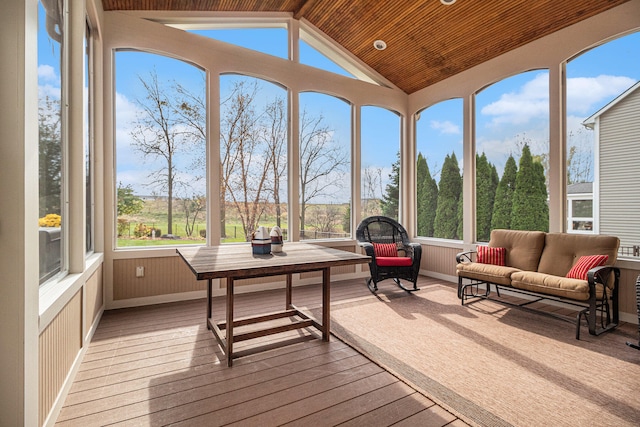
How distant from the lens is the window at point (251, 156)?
458cm

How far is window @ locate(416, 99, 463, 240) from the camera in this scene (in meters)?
5.41

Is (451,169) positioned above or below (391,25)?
below

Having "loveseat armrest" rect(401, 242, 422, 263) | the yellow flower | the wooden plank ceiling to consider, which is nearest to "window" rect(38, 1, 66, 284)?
the yellow flower

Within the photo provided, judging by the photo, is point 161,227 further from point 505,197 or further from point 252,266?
point 505,197

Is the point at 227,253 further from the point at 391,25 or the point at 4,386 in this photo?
the point at 391,25

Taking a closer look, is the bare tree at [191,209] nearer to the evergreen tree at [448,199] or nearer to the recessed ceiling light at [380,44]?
the recessed ceiling light at [380,44]

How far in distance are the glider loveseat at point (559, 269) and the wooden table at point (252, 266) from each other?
1980 mm

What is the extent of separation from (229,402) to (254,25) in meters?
4.95

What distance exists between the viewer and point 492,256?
4.20 metres

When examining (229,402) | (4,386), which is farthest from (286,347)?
(4,386)

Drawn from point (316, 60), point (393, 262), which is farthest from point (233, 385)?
point (316, 60)

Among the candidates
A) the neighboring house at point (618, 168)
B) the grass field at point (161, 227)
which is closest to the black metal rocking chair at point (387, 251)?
the grass field at point (161, 227)

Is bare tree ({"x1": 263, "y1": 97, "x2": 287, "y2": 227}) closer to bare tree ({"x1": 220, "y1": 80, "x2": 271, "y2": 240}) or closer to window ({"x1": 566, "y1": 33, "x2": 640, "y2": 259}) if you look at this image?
bare tree ({"x1": 220, "y1": 80, "x2": 271, "y2": 240})

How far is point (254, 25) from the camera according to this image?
4.84 meters
